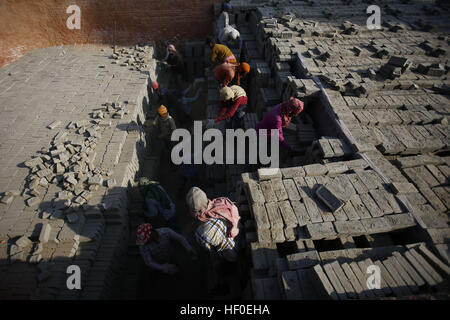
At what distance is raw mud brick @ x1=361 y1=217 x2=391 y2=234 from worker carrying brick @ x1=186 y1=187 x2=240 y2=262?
1.88m

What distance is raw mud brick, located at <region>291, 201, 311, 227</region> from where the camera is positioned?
3.39 meters

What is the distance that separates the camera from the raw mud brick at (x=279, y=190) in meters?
3.67

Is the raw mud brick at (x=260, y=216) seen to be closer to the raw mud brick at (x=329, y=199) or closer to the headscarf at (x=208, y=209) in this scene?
the headscarf at (x=208, y=209)

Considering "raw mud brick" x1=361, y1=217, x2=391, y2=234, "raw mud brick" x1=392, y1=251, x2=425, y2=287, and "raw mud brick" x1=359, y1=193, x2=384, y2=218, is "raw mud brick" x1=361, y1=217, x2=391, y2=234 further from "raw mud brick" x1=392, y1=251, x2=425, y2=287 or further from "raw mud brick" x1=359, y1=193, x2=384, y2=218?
"raw mud brick" x1=392, y1=251, x2=425, y2=287

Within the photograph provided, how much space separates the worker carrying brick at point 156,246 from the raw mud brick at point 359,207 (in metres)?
2.83

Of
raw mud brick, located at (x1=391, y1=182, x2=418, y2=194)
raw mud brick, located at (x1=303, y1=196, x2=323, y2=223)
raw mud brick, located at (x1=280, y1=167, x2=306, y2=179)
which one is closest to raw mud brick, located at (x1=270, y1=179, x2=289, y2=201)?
raw mud brick, located at (x1=280, y1=167, x2=306, y2=179)

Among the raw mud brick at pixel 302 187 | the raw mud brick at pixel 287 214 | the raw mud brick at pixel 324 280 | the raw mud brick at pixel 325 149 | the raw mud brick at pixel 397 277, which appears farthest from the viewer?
the raw mud brick at pixel 325 149

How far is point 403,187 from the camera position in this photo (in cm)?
365

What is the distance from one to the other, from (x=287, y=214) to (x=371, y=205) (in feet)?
4.31

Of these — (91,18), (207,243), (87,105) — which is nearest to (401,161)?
(207,243)

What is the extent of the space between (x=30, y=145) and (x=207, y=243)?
5283 mm

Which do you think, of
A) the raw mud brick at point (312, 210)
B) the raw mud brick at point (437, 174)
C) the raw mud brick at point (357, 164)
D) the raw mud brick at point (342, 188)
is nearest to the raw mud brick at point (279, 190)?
the raw mud brick at point (312, 210)

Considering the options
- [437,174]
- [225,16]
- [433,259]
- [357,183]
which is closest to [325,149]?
[357,183]

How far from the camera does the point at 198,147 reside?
21.4 feet
